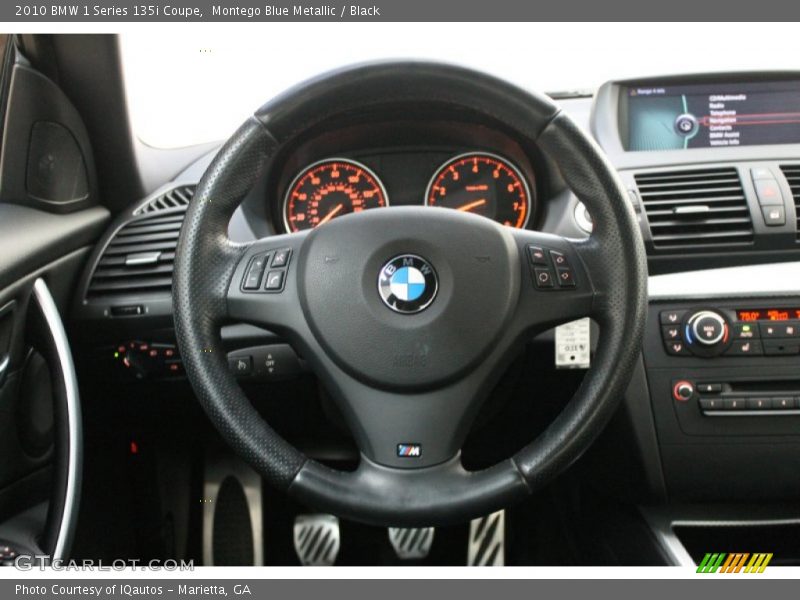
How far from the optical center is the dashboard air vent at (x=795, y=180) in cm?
166

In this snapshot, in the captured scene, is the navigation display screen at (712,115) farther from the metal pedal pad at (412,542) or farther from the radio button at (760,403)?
the metal pedal pad at (412,542)

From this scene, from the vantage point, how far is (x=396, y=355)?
1.16m

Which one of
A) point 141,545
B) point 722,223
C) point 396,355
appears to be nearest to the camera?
point 396,355

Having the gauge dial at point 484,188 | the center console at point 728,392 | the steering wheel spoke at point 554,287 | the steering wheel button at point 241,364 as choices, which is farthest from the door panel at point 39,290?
the center console at point 728,392

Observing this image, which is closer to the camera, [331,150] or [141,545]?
[331,150]

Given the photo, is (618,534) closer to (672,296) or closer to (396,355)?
(672,296)

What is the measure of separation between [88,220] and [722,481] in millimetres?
1512

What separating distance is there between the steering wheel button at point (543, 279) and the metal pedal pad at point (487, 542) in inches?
41.1

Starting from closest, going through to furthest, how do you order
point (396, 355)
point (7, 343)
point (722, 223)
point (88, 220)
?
point (396, 355) < point (7, 343) < point (722, 223) < point (88, 220)

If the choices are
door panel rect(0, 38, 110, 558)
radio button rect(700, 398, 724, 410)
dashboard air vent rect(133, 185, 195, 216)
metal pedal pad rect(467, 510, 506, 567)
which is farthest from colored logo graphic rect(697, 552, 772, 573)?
dashboard air vent rect(133, 185, 195, 216)

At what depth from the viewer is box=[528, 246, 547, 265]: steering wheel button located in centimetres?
120

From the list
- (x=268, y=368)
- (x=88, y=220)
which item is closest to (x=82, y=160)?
(x=88, y=220)

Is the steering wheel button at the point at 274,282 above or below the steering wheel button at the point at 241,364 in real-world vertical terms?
above

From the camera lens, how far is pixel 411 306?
1174 millimetres
